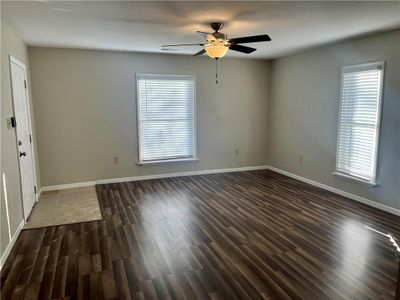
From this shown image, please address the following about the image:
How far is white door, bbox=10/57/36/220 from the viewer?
358cm

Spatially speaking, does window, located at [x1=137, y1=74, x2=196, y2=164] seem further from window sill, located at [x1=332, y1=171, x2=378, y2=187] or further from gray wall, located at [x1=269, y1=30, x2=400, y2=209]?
window sill, located at [x1=332, y1=171, x2=378, y2=187]

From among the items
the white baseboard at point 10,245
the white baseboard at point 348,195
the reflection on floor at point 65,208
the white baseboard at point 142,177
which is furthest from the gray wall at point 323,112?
the white baseboard at point 10,245

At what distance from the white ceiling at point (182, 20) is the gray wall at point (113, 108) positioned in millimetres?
685

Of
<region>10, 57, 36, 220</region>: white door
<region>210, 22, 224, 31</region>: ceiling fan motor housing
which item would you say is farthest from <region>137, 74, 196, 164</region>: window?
<region>210, 22, 224, 31</region>: ceiling fan motor housing

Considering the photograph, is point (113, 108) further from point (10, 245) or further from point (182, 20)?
point (10, 245)

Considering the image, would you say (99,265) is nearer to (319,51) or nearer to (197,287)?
(197,287)

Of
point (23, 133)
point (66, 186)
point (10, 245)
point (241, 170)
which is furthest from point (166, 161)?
point (10, 245)

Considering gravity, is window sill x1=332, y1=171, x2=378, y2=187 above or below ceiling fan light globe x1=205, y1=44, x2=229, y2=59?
below

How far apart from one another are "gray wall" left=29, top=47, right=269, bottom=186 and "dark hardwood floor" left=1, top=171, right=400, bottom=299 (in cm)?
120

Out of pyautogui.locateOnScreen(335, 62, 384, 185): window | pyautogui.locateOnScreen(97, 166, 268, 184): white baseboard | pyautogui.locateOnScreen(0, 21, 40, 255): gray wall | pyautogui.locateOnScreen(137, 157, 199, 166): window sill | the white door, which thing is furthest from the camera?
Result: pyautogui.locateOnScreen(137, 157, 199, 166): window sill

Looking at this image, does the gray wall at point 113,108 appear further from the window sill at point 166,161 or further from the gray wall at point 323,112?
the gray wall at point 323,112

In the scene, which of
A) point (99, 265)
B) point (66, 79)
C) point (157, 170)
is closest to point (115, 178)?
point (157, 170)

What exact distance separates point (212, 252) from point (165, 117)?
3.39 m

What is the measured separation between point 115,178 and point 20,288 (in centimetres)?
328
